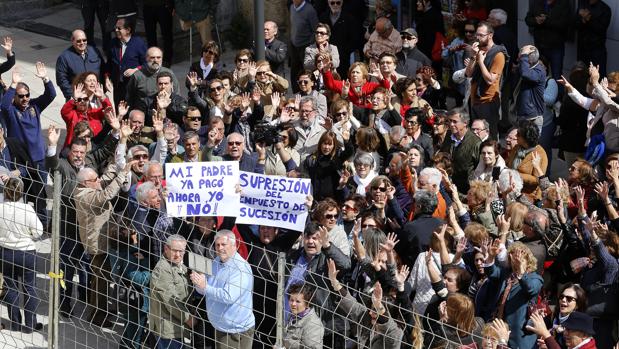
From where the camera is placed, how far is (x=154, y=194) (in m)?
12.4

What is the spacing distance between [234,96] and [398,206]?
2833 millimetres

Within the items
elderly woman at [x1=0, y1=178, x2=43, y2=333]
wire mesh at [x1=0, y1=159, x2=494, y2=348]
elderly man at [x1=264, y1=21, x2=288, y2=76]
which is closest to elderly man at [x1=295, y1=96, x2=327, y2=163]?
wire mesh at [x1=0, y1=159, x2=494, y2=348]

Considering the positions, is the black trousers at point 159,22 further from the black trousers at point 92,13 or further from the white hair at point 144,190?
the white hair at point 144,190

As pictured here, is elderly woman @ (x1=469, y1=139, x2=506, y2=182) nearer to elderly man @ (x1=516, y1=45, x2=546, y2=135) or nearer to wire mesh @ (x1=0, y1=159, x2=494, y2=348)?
elderly man @ (x1=516, y1=45, x2=546, y2=135)

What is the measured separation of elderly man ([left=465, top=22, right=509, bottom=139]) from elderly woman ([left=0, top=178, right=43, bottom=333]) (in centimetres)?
555

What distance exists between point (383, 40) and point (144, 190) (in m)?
5.48

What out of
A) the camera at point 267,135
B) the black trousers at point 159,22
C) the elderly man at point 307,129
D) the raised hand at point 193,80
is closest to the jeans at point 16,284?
the camera at point 267,135

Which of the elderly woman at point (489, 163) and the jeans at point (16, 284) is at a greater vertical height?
the elderly woman at point (489, 163)

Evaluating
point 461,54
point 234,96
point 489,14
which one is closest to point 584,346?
point 234,96

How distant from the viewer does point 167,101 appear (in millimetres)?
15086

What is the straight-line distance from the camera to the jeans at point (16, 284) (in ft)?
38.9

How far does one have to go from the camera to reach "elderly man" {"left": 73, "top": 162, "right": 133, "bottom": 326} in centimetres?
1198

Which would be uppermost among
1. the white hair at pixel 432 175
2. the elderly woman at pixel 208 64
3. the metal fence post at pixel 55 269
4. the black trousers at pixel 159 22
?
the metal fence post at pixel 55 269

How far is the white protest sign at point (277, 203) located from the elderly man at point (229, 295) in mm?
1265
